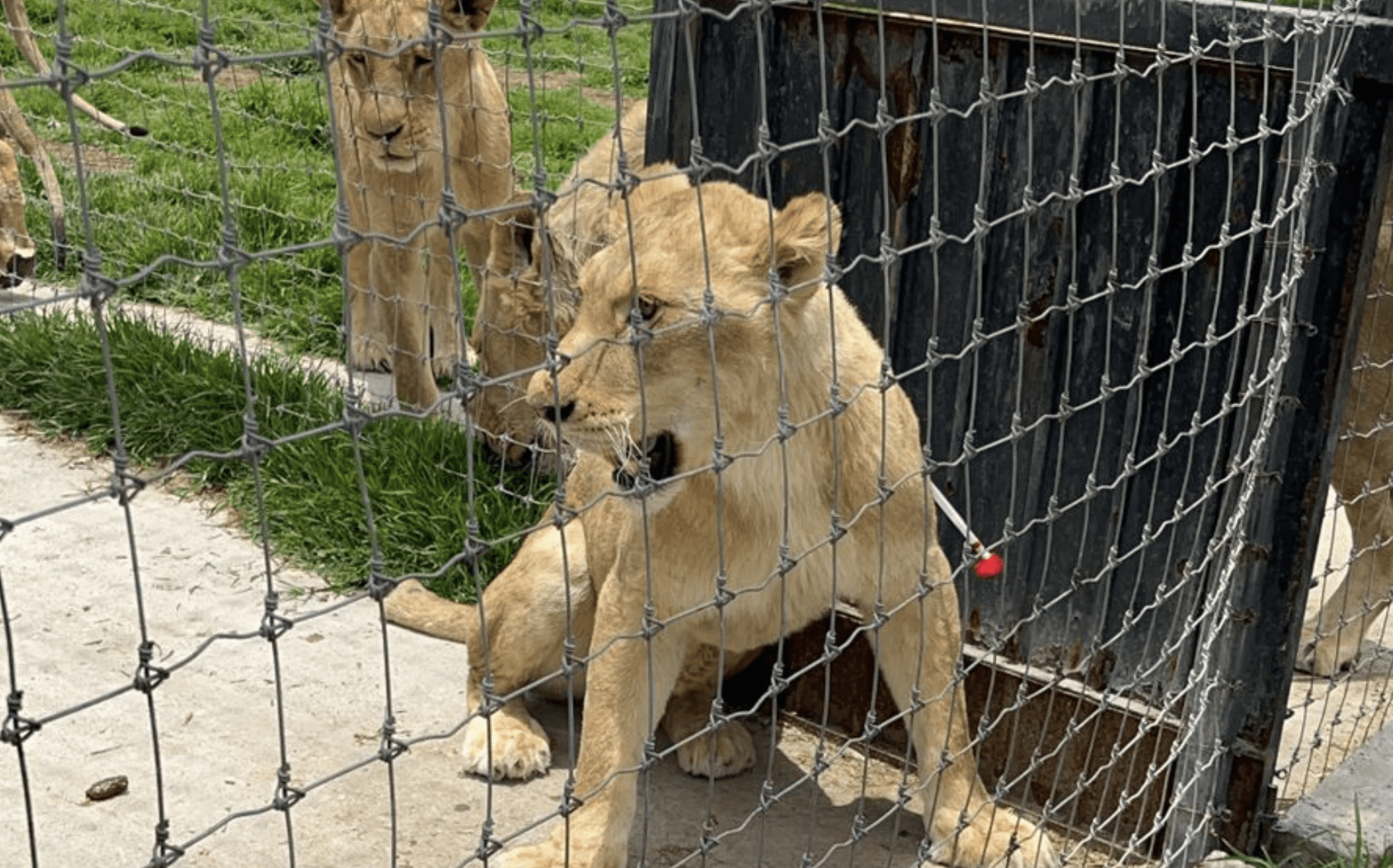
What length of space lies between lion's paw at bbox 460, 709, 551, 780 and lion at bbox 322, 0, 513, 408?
2.08 m

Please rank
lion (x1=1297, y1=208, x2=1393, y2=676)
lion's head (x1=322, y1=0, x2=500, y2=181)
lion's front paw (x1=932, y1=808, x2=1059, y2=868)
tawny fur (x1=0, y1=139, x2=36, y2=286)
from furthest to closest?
tawny fur (x1=0, y1=139, x2=36, y2=286), lion's head (x1=322, y1=0, x2=500, y2=181), lion (x1=1297, y1=208, x2=1393, y2=676), lion's front paw (x1=932, y1=808, x2=1059, y2=868)

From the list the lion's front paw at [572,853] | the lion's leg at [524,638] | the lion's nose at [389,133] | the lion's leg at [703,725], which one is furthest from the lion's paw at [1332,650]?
the lion's nose at [389,133]

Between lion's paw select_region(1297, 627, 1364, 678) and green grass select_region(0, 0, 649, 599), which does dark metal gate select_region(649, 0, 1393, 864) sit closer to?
green grass select_region(0, 0, 649, 599)

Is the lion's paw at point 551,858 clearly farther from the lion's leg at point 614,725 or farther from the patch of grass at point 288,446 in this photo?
the patch of grass at point 288,446

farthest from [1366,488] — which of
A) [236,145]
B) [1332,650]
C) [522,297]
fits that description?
[236,145]

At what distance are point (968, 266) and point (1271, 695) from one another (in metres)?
1.14

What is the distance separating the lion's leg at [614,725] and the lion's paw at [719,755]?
2.05 ft

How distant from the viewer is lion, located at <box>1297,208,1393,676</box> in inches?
180

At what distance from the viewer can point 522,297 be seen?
5.62m

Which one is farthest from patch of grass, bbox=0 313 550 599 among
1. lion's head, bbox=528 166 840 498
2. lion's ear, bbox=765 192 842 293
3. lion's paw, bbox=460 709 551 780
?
lion's ear, bbox=765 192 842 293

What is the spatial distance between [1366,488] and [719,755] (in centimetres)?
179

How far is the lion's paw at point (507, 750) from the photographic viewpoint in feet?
13.8

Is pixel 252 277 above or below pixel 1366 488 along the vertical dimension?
below

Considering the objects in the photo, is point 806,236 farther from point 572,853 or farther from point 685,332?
point 572,853
